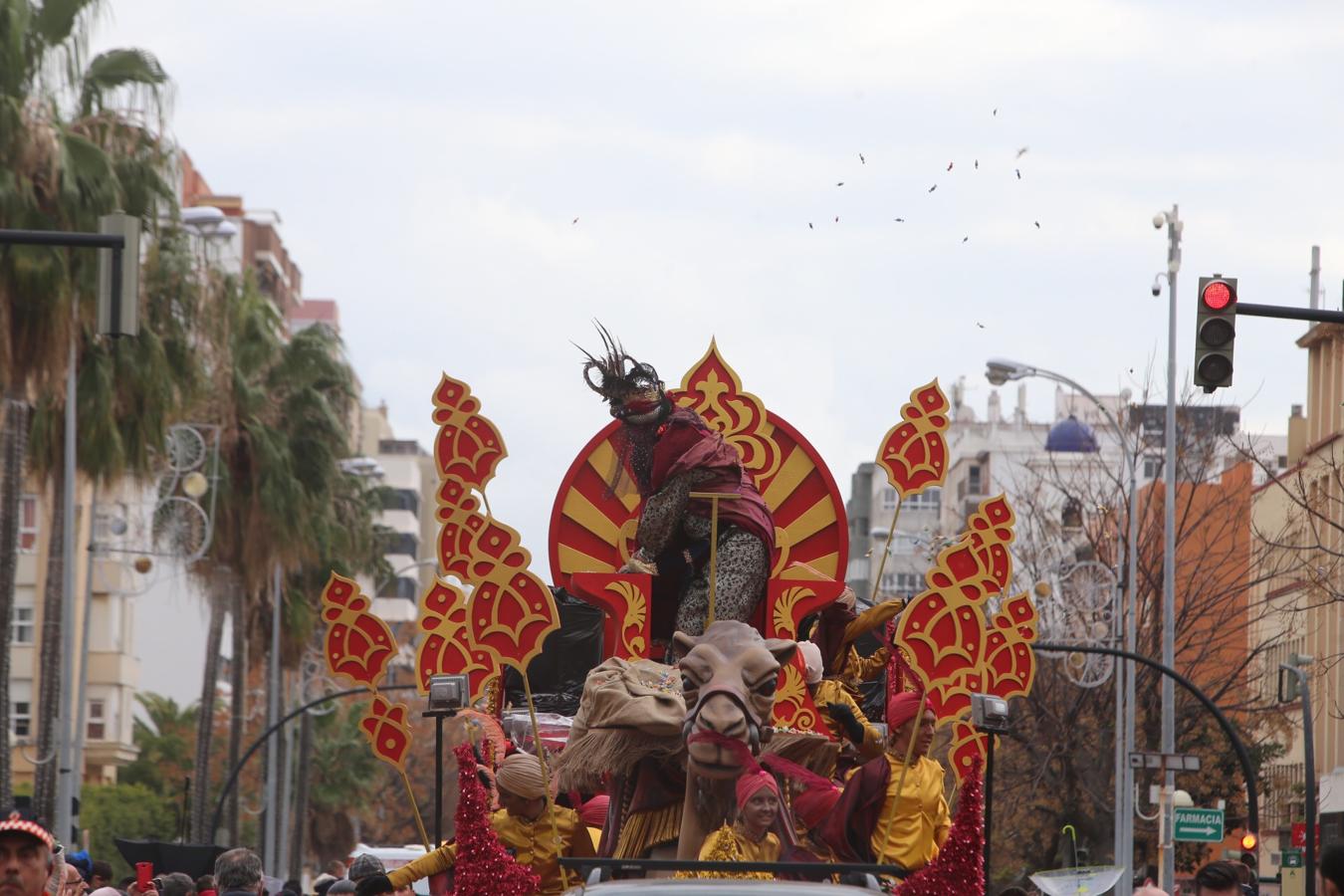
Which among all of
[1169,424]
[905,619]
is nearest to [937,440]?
[905,619]

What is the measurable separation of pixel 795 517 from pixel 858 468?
394ft

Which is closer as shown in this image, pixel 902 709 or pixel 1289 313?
pixel 902 709

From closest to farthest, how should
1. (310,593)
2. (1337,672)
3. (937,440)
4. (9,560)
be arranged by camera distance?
(937,440) → (9,560) → (1337,672) → (310,593)

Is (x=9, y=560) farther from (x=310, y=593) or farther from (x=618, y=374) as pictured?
(x=310, y=593)

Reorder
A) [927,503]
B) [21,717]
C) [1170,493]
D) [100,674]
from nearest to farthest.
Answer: [1170,493]
[21,717]
[100,674]
[927,503]

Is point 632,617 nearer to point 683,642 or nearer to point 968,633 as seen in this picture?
point 683,642

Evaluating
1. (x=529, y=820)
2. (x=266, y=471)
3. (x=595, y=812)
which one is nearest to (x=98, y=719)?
(x=266, y=471)

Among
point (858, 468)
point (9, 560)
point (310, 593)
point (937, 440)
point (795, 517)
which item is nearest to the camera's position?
point (937, 440)

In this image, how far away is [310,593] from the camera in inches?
1954

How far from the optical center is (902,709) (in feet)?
35.8

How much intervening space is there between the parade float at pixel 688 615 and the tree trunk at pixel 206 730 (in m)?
26.1

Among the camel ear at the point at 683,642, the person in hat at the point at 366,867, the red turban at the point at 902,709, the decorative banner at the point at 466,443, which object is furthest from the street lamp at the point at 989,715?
the person in hat at the point at 366,867

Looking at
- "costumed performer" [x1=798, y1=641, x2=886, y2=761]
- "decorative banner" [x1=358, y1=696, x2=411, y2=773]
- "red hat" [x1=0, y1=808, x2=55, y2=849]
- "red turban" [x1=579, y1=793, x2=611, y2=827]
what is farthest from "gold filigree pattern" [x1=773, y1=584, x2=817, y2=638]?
"red hat" [x1=0, y1=808, x2=55, y2=849]

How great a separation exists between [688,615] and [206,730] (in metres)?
32.4
